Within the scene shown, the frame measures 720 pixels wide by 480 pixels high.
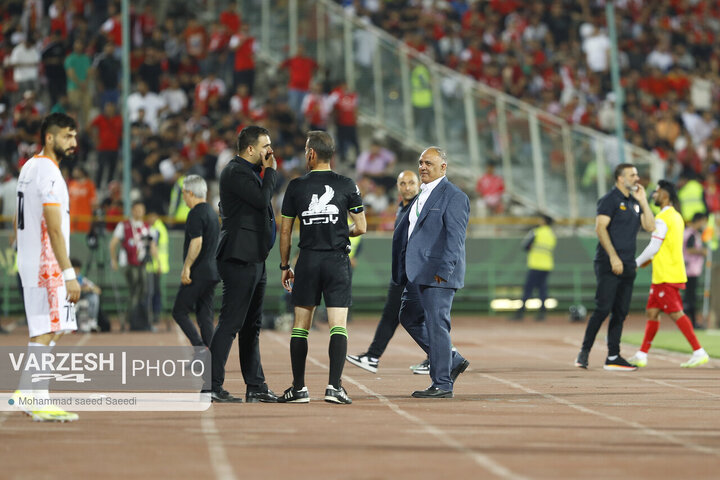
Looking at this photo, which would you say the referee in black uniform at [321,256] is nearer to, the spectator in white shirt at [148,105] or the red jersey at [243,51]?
the spectator in white shirt at [148,105]

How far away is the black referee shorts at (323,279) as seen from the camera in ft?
33.0

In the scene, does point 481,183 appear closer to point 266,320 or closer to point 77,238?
point 266,320

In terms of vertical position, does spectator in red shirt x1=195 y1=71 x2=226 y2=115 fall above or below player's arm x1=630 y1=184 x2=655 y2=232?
above

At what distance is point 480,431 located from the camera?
8.41 meters

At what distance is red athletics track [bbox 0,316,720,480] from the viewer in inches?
268

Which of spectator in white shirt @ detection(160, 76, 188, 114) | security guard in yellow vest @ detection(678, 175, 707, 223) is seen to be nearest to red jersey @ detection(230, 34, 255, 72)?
spectator in white shirt @ detection(160, 76, 188, 114)

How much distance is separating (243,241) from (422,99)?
17.0 meters

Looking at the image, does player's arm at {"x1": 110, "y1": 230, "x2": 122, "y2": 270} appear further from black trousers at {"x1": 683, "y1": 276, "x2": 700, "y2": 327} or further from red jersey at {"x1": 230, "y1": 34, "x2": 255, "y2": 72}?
black trousers at {"x1": 683, "y1": 276, "x2": 700, "y2": 327}

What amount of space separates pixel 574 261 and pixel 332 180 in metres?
17.5

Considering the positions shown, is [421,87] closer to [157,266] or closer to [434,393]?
[157,266]

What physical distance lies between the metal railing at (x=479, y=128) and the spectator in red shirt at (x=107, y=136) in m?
4.57

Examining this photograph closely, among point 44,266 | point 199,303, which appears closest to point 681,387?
point 199,303

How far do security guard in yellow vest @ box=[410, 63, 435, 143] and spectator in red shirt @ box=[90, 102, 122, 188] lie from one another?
19.9ft

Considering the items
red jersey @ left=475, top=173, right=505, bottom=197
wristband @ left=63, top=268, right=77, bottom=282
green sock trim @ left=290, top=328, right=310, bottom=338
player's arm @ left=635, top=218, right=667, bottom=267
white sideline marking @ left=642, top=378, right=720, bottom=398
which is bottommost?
white sideline marking @ left=642, top=378, right=720, bottom=398
